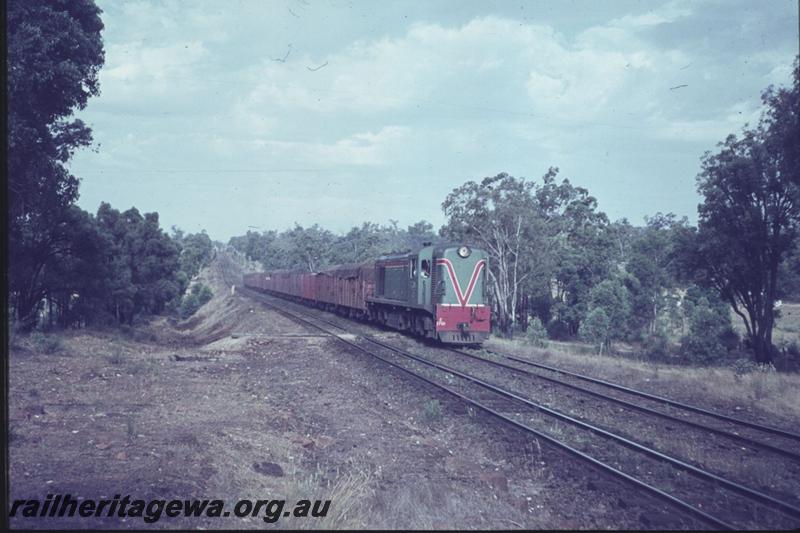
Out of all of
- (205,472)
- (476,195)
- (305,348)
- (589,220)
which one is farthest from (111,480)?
(589,220)

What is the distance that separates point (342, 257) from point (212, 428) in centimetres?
8263

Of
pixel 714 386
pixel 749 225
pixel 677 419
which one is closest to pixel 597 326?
pixel 749 225

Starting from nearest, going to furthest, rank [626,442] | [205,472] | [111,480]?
[111,480]
[205,472]
[626,442]

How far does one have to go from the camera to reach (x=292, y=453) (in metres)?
8.21

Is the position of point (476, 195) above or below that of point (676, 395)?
above

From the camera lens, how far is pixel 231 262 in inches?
7092

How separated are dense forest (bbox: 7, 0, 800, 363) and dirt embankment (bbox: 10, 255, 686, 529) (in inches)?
320

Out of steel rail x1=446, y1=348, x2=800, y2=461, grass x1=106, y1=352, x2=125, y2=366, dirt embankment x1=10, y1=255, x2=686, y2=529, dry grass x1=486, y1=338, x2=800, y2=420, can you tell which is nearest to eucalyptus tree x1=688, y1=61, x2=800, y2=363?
dry grass x1=486, y1=338, x2=800, y2=420

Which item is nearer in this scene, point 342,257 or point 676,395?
point 676,395

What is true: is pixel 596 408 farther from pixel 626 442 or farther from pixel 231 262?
pixel 231 262

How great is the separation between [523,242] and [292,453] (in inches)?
1491

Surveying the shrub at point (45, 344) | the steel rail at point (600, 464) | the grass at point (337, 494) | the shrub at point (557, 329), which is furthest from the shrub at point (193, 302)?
the grass at point (337, 494)

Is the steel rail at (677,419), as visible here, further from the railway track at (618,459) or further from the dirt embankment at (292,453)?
the dirt embankment at (292,453)

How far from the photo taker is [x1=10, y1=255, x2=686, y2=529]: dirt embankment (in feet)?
19.7
